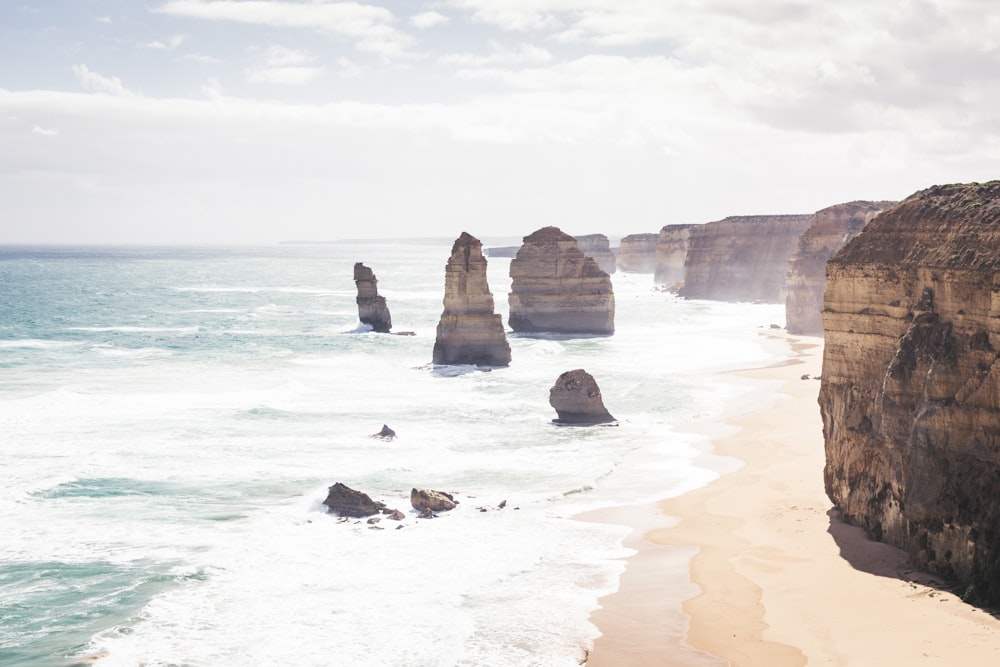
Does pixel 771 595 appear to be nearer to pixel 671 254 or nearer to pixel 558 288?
pixel 558 288

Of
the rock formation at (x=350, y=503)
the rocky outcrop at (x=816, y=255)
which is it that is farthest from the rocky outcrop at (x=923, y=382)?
the rocky outcrop at (x=816, y=255)

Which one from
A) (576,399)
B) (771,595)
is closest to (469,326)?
(576,399)

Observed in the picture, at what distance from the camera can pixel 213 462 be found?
30.3 m

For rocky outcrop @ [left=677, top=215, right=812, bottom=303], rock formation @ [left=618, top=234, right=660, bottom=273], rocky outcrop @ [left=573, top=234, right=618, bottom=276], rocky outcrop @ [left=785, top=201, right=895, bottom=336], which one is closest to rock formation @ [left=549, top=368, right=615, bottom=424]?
rocky outcrop @ [left=785, top=201, right=895, bottom=336]

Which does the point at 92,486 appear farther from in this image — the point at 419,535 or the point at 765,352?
the point at 765,352

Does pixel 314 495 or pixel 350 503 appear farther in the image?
Answer: pixel 314 495

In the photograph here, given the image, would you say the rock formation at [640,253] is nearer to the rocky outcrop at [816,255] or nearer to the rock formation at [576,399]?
the rocky outcrop at [816,255]

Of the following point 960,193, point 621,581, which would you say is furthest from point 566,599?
point 960,193

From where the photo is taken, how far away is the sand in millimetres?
15414

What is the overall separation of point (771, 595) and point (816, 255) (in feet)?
185

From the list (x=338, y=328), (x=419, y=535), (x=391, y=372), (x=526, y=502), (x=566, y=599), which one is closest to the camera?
(x=566, y=599)

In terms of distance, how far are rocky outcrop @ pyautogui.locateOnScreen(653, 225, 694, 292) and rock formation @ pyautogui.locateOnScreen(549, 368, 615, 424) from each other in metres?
113

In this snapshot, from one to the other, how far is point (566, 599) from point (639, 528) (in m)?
5.34

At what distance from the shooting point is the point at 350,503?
80.1 ft
